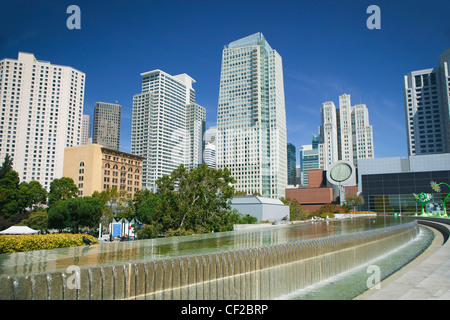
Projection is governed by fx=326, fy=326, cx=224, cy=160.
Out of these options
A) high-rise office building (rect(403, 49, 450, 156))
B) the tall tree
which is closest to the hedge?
the tall tree

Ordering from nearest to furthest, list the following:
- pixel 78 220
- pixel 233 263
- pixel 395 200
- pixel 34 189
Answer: pixel 233 263 < pixel 78 220 < pixel 34 189 < pixel 395 200

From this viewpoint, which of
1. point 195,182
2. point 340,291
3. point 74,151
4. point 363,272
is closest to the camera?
point 340,291

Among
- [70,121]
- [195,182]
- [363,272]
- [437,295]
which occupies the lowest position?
[363,272]

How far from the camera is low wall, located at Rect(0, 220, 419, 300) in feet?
24.5

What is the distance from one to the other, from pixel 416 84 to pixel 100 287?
208 m

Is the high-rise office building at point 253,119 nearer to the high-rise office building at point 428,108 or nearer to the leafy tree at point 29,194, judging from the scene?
the high-rise office building at point 428,108

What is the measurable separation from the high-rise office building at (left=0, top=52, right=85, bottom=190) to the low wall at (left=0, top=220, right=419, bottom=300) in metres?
165

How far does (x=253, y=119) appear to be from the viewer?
541ft

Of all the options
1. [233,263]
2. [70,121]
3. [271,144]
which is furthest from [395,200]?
[70,121]

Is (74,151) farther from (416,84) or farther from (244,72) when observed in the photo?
(416,84)

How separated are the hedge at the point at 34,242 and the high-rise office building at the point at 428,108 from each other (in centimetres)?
18907

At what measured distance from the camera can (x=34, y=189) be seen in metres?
74.3

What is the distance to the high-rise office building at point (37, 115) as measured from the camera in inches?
6102

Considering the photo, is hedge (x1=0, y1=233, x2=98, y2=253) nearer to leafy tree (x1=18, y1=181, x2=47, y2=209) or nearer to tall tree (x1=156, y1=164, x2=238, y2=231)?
tall tree (x1=156, y1=164, x2=238, y2=231)
